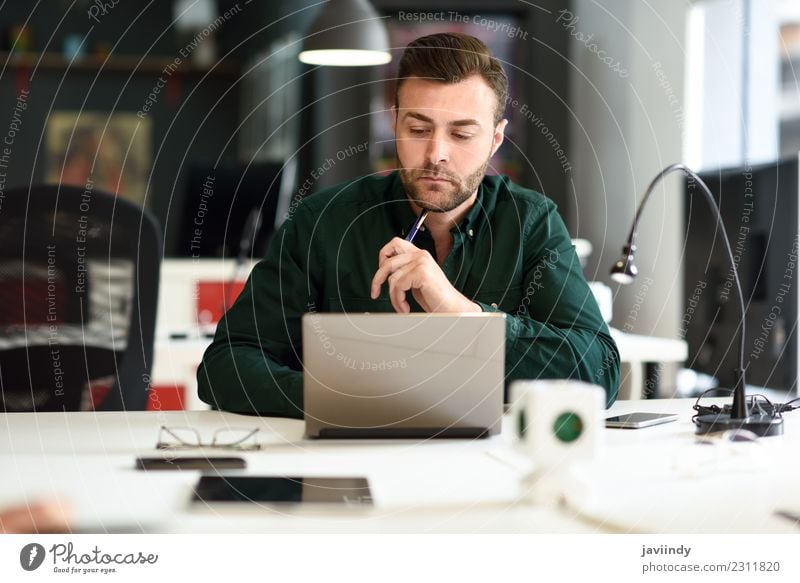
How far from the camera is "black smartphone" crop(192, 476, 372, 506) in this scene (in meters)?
0.95

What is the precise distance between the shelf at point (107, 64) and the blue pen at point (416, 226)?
4399 mm

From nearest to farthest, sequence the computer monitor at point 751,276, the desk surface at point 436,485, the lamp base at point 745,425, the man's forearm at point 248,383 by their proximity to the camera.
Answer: the desk surface at point 436,485 → the lamp base at point 745,425 → the man's forearm at point 248,383 → the computer monitor at point 751,276

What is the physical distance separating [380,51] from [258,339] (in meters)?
1.79

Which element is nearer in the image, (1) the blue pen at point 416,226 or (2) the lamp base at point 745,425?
(2) the lamp base at point 745,425

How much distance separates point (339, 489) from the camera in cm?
98

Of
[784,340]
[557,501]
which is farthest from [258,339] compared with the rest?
[784,340]

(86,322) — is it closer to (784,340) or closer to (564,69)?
(784,340)

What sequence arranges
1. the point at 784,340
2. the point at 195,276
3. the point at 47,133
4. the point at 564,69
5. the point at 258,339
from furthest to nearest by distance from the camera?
the point at 47,133
the point at 564,69
the point at 195,276
the point at 784,340
the point at 258,339

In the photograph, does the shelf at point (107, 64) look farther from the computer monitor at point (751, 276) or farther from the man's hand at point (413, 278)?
the man's hand at point (413, 278)

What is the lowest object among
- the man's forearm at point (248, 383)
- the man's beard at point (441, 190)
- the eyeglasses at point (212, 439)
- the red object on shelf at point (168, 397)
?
the red object on shelf at point (168, 397)

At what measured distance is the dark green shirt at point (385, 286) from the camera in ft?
4.84

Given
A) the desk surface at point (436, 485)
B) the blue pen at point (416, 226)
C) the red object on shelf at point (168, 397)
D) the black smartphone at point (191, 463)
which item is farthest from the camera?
the red object on shelf at point (168, 397)

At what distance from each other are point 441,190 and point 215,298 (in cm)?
201

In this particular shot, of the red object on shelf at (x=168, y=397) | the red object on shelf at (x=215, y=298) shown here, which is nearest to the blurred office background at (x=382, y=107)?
the red object on shelf at (x=215, y=298)
